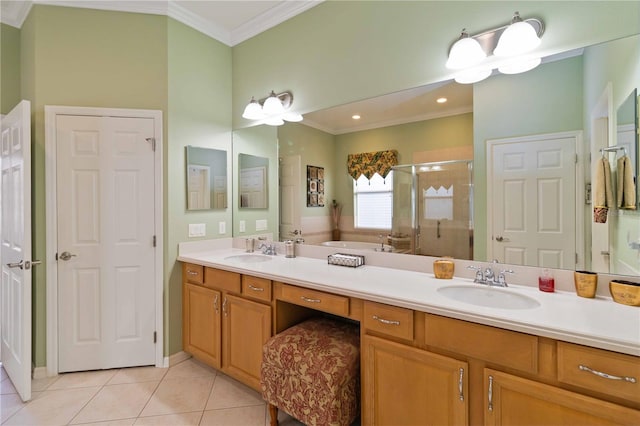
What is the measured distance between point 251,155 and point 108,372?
2175mm

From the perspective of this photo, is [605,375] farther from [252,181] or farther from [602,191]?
[252,181]

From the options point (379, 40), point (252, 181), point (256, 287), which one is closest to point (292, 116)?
point (252, 181)

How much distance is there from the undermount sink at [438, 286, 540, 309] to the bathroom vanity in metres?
0.02

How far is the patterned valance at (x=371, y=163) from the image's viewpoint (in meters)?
2.09

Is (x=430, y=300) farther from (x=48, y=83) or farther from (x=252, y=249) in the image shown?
(x=48, y=83)

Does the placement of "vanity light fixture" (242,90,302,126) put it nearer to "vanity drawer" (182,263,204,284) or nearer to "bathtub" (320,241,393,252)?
"bathtub" (320,241,393,252)

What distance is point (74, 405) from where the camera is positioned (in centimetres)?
201

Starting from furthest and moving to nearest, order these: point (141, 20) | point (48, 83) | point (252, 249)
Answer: point (252, 249) → point (141, 20) → point (48, 83)

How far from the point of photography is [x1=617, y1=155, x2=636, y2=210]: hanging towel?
4.46 feet

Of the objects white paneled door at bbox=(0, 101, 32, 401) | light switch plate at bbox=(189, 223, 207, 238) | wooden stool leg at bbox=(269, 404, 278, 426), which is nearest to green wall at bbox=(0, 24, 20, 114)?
white paneled door at bbox=(0, 101, 32, 401)

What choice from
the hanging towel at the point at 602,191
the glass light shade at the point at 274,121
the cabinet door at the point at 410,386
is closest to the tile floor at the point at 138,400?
the cabinet door at the point at 410,386

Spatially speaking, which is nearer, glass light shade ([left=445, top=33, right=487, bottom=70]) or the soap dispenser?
the soap dispenser

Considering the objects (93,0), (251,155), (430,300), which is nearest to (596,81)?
(430,300)

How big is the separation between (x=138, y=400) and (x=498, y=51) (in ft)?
10.2
